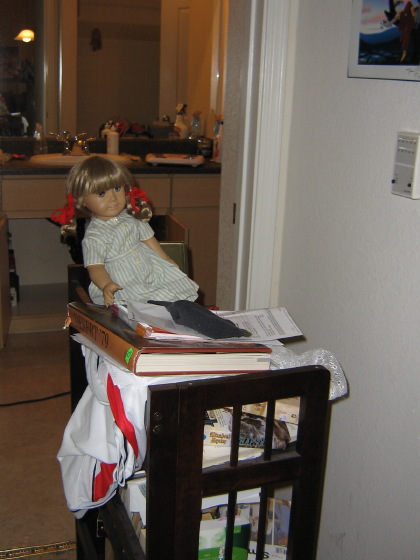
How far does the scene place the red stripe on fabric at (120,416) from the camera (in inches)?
40.8

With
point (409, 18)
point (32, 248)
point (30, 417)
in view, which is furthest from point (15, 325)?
point (409, 18)

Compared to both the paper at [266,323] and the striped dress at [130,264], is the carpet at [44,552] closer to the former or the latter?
the striped dress at [130,264]

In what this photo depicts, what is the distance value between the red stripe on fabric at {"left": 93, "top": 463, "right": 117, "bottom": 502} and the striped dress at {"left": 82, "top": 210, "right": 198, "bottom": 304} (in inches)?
17.9

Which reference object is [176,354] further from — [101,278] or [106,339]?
[101,278]

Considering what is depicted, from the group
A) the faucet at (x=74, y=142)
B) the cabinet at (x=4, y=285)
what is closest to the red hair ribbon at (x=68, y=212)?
the cabinet at (x=4, y=285)

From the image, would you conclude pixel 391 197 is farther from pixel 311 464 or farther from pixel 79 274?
pixel 79 274

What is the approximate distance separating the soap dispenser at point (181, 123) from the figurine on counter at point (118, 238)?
231cm

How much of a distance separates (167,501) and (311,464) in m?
0.25

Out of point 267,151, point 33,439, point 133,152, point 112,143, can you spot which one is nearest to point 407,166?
point 267,151

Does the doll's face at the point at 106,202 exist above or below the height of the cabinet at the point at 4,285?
above

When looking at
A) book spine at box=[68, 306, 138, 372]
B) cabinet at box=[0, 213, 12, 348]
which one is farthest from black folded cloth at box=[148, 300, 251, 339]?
cabinet at box=[0, 213, 12, 348]

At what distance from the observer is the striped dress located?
1550mm

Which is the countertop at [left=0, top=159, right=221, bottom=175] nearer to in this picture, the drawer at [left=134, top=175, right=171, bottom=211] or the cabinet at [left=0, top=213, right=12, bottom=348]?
the drawer at [left=134, top=175, right=171, bottom=211]

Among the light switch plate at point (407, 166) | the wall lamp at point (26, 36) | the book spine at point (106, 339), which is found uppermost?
the wall lamp at point (26, 36)
